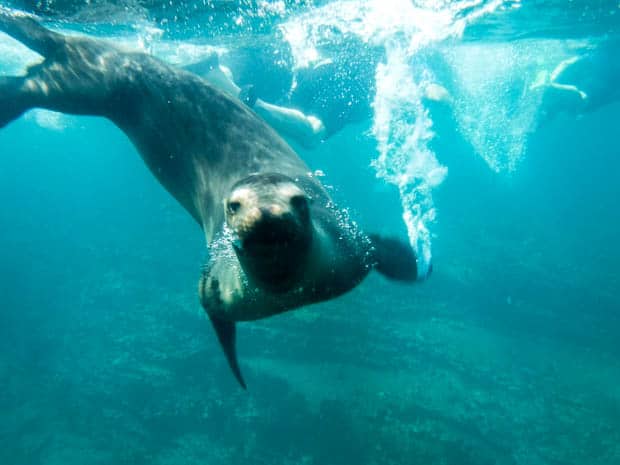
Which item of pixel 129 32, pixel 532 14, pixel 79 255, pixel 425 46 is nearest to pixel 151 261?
pixel 79 255

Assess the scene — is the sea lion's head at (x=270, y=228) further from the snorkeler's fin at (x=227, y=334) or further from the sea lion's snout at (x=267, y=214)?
the snorkeler's fin at (x=227, y=334)

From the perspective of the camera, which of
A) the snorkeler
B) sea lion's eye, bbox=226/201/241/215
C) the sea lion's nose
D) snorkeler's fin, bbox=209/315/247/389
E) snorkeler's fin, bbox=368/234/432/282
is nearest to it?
the sea lion's nose

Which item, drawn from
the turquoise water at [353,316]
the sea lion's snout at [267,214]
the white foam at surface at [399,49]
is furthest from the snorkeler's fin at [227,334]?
the turquoise water at [353,316]

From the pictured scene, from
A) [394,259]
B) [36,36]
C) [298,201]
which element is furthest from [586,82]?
[298,201]

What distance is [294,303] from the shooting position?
97.2 inches

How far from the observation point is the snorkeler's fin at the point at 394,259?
3.15 m

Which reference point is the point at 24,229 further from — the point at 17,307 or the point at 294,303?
the point at 294,303

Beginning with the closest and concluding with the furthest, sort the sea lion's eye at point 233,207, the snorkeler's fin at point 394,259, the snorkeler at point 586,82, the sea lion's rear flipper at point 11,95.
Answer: the sea lion's eye at point 233,207, the snorkeler's fin at point 394,259, the sea lion's rear flipper at point 11,95, the snorkeler at point 586,82

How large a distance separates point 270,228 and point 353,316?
13.5m

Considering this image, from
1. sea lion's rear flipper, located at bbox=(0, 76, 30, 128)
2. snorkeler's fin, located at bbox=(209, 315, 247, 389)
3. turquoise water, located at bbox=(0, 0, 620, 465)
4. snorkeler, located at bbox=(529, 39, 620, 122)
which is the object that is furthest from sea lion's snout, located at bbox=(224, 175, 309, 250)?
snorkeler, located at bbox=(529, 39, 620, 122)

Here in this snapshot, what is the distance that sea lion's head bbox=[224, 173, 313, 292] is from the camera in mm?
1649

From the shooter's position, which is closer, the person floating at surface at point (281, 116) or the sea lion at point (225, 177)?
the sea lion at point (225, 177)

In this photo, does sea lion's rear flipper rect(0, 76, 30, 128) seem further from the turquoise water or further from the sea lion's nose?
the turquoise water

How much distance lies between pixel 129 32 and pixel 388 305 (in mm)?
14018
